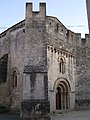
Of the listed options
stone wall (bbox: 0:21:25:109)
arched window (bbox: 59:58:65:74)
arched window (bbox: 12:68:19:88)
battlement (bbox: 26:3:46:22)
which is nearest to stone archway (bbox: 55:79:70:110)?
arched window (bbox: 59:58:65:74)

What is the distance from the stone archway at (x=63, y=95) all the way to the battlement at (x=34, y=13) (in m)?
5.76

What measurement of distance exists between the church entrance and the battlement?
5.95m

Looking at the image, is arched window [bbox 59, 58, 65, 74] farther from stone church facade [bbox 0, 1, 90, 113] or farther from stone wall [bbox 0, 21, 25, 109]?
stone wall [bbox 0, 21, 25, 109]

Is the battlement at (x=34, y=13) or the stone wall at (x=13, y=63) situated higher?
the battlement at (x=34, y=13)

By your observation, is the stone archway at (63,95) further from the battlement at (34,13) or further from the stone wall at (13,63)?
the battlement at (34,13)

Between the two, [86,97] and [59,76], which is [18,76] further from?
[86,97]

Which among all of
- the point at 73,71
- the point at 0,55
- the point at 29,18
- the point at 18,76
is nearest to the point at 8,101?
the point at 18,76

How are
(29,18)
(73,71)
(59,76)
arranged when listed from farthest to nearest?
(73,71), (59,76), (29,18)

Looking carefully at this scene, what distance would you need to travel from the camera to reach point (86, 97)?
68.4 feet

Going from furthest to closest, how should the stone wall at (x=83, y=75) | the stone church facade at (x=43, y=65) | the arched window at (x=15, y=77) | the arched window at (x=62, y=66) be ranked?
the stone wall at (x=83, y=75) → the arched window at (x=15, y=77) → the arched window at (x=62, y=66) → the stone church facade at (x=43, y=65)

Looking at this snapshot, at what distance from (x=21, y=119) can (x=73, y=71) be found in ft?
24.9

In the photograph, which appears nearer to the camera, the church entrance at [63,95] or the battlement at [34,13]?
the battlement at [34,13]

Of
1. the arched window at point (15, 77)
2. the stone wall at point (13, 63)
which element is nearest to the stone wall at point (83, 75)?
the stone wall at point (13, 63)

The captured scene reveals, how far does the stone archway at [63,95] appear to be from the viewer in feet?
63.6
